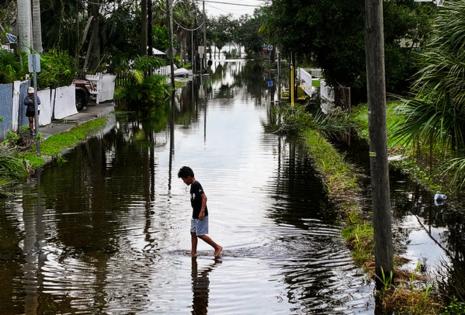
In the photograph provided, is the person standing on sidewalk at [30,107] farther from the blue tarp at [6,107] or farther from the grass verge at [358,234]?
the grass verge at [358,234]

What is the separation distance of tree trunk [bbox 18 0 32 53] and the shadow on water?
1365 cm

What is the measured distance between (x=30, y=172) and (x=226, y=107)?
76.0 ft

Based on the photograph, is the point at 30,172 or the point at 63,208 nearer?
the point at 63,208

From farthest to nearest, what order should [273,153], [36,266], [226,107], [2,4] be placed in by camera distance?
[2,4], [226,107], [273,153], [36,266]

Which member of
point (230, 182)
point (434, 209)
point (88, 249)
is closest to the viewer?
point (88, 249)

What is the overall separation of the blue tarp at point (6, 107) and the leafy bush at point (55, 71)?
4.64 metres

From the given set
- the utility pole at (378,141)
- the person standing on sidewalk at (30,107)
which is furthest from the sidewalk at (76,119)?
the utility pole at (378,141)

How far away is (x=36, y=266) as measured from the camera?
10234 millimetres

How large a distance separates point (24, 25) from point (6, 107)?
16.5ft

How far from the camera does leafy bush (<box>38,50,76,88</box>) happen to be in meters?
27.4

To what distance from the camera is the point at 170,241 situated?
1169 centimetres

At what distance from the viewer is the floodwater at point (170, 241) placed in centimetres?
886

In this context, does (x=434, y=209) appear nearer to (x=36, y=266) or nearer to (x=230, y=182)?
(x=230, y=182)

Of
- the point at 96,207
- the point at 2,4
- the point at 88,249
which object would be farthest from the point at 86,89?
the point at 88,249
